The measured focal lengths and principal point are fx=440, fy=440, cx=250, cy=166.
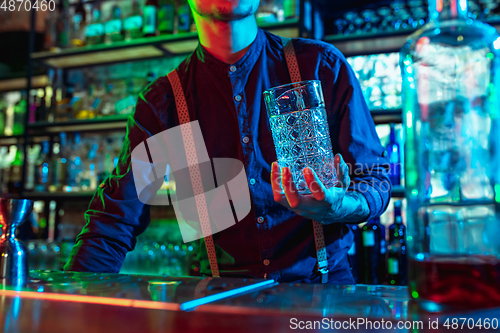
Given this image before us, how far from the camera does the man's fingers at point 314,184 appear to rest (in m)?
0.67

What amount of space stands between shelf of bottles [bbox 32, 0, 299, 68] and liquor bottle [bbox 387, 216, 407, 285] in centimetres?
117

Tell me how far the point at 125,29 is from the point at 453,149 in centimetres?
280

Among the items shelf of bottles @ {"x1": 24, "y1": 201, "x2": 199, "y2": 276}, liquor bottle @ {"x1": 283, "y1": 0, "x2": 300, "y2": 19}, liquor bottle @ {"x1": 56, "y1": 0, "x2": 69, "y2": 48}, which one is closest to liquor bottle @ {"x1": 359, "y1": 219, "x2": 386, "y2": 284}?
shelf of bottles @ {"x1": 24, "y1": 201, "x2": 199, "y2": 276}

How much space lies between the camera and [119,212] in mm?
1172

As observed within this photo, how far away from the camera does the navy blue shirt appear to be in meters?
1.11

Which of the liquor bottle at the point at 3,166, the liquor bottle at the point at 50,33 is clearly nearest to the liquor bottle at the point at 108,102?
the liquor bottle at the point at 50,33

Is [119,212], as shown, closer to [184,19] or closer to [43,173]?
[184,19]

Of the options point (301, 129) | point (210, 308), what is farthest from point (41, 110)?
point (210, 308)

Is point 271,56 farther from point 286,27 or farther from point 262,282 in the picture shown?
point 286,27

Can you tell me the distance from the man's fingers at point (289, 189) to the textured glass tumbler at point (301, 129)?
1.1 inches

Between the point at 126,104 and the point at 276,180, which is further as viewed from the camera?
the point at 126,104

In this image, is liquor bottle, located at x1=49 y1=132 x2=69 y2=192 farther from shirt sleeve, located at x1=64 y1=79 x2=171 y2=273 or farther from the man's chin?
the man's chin

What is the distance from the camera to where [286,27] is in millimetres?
2379

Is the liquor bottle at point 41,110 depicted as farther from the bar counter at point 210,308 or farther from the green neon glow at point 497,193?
the green neon glow at point 497,193
